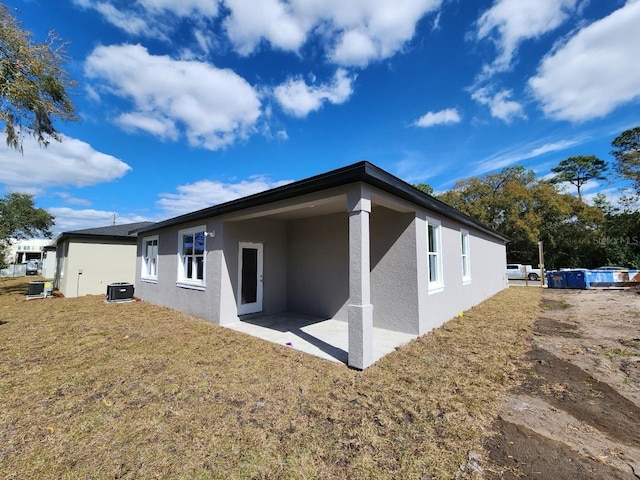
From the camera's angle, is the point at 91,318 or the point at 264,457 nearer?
the point at 264,457

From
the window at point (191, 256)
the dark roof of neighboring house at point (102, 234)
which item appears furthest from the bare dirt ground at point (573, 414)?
the dark roof of neighboring house at point (102, 234)

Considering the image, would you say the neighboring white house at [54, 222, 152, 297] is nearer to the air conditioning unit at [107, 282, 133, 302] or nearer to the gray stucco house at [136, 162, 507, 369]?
the air conditioning unit at [107, 282, 133, 302]

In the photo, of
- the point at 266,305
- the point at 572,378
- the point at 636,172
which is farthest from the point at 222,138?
the point at 636,172

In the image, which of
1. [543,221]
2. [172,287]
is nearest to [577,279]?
[543,221]

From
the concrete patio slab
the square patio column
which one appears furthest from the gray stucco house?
the concrete patio slab

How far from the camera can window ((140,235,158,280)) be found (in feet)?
34.3

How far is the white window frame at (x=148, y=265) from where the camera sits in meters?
10.3

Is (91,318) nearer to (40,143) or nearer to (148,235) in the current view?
(148,235)

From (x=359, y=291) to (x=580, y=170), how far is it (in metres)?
35.9

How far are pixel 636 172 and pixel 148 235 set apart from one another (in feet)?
109

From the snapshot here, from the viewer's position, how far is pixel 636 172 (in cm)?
2139

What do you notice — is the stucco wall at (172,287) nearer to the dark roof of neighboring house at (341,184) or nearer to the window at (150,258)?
the window at (150,258)

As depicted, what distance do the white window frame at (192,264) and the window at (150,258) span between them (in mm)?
2186

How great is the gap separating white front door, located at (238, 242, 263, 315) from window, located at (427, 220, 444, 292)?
15.2 feet
